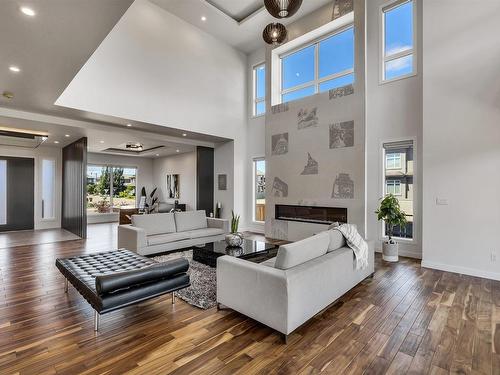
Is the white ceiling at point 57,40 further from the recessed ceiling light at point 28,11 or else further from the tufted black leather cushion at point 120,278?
the tufted black leather cushion at point 120,278

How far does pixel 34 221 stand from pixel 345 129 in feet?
32.8

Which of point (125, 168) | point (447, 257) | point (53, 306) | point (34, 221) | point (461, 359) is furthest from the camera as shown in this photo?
point (125, 168)

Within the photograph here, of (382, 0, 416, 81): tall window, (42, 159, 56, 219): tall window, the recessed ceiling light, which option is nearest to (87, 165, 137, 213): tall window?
(42, 159, 56, 219): tall window

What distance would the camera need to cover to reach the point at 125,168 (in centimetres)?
1145

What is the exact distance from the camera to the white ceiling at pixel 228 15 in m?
6.33

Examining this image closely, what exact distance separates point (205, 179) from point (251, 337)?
6.67m

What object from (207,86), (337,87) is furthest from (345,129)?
(207,86)

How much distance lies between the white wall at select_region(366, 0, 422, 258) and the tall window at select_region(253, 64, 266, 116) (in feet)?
11.1

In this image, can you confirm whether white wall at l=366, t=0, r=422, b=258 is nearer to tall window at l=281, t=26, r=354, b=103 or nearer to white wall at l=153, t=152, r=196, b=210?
tall window at l=281, t=26, r=354, b=103

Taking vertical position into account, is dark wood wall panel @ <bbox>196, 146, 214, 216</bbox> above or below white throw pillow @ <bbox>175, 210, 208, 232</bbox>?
above

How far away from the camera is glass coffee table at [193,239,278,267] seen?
4.05m

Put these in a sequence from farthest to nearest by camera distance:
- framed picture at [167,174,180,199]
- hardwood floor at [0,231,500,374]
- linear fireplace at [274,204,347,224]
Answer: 1. framed picture at [167,174,180,199]
2. linear fireplace at [274,204,347,224]
3. hardwood floor at [0,231,500,374]

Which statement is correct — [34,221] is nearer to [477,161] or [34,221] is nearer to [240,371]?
[240,371]

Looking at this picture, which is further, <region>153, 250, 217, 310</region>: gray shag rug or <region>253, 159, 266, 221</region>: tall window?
<region>253, 159, 266, 221</region>: tall window
